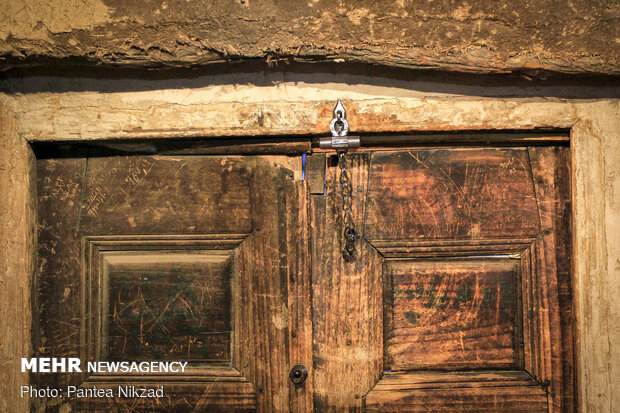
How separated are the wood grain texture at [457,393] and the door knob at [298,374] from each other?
0.20m

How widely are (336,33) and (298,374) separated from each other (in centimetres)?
101

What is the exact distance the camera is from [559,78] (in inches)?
52.6

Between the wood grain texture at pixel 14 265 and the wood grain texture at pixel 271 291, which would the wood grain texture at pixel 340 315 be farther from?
the wood grain texture at pixel 14 265

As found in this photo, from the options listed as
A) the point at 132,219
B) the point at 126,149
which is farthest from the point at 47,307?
the point at 126,149

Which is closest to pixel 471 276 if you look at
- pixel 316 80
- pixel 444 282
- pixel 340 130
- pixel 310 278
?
pixel 444 282

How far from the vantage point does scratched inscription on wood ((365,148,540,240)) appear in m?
1.39

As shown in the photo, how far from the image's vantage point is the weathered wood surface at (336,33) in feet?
4.23

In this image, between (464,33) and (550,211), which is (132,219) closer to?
(464,33)

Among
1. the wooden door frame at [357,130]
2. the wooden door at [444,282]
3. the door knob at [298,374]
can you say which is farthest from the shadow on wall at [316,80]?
the door knob at [298,374]

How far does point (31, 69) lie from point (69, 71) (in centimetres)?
12

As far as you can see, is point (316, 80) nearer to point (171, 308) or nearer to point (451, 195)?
point (451, 195)

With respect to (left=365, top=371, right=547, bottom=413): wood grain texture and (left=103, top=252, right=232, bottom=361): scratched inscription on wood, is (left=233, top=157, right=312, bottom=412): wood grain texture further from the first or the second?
(left=365, top=371, right=547, bottom=413): wood grain texture

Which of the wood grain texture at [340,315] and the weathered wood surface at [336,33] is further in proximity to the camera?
the wood grain texture at [340,315]

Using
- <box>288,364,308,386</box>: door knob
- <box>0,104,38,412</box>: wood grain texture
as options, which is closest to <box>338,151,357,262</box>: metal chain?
<box>288,364,308,386</box>: door knob
